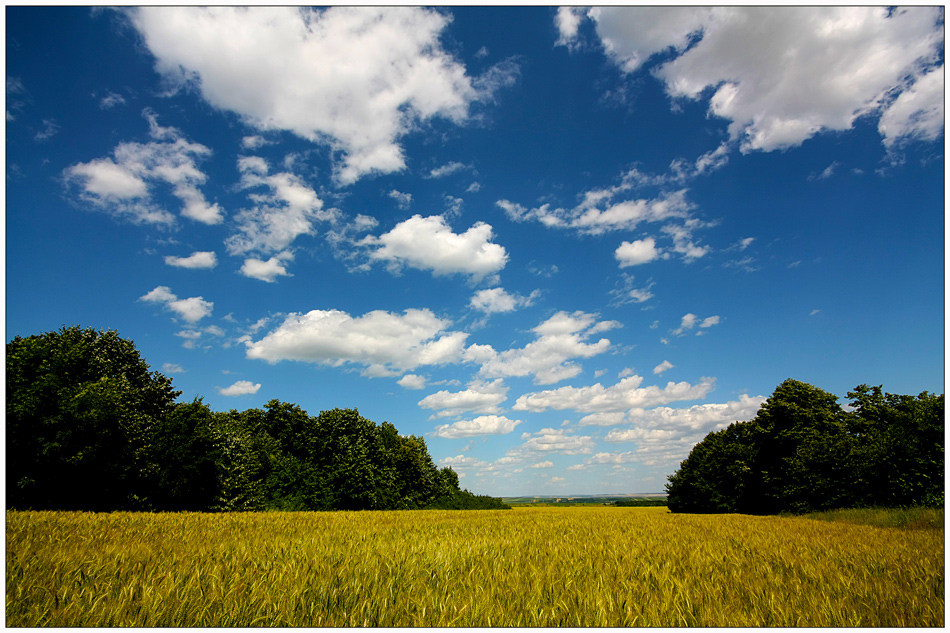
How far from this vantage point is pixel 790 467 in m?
30.7

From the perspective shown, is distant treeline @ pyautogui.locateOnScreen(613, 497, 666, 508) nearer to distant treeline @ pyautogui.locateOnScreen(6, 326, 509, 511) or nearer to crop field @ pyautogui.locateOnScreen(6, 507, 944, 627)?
distant treeline @ pyautogui.locateOnScreen(6, 326, 509, 511)

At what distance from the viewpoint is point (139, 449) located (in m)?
24.7

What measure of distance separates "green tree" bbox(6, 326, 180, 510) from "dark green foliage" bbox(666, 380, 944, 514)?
38.6 metres

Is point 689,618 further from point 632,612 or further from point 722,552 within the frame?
point 722,552

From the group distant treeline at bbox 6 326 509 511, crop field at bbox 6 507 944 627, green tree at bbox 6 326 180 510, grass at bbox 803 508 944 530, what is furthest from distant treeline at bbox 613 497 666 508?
crop field at bbox 6 507 944 627

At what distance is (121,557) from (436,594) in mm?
4084

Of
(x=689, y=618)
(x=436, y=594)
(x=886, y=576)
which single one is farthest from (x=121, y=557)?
(x=886, y=576)

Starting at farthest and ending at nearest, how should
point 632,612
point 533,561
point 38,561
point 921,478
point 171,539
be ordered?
point 921,478 → point 171,539 → point 533,561 → point 38,561 → point 632,612

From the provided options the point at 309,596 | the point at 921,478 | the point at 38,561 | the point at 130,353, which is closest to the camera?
the point at 309,596

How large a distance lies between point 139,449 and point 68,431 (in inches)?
221

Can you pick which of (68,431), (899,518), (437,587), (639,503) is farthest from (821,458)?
(639,503)

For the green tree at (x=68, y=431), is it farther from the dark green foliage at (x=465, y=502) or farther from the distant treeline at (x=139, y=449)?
the dark green foliage at (x=465, y=502)

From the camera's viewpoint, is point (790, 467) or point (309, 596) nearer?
point (309, 596)

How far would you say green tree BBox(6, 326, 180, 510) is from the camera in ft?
63.7
